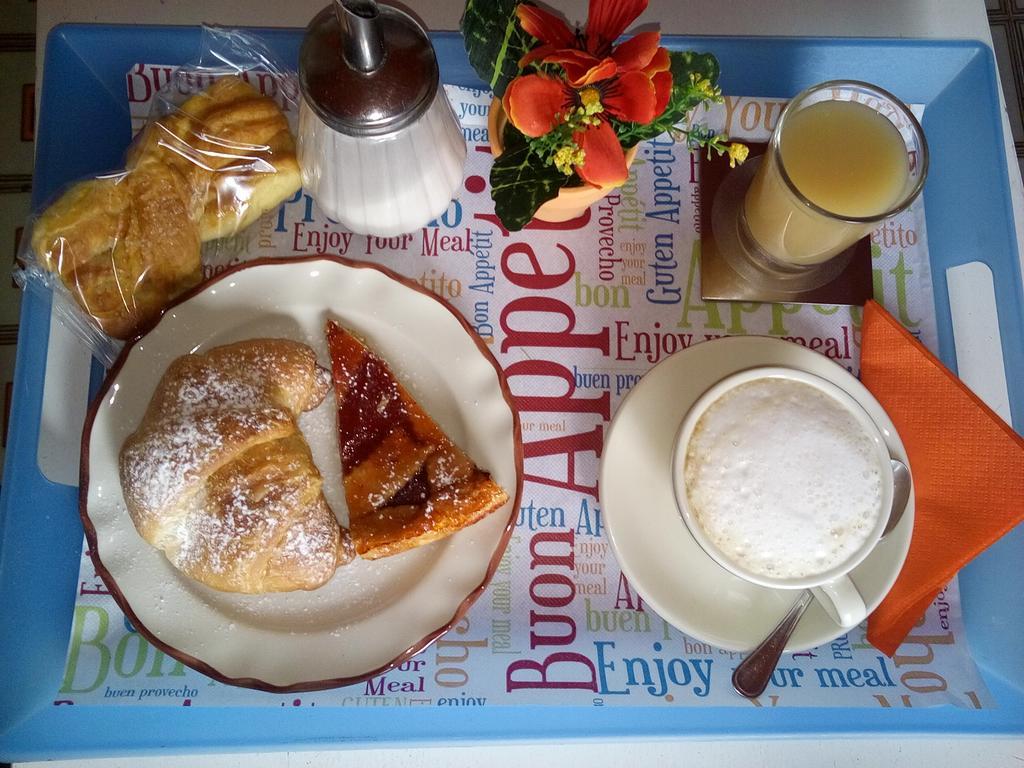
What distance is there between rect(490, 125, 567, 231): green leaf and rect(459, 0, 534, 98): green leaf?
9cm

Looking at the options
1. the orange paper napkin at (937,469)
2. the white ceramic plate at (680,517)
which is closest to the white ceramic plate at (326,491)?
the white ceramic plate at (680,517)

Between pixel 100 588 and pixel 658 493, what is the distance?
77cm

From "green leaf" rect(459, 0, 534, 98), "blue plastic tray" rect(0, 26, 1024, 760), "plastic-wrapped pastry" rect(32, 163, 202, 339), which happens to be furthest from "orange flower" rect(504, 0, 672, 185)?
"plastic-wrapped pastry" rect(32, 163, 202, 339)

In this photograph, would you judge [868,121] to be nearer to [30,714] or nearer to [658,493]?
[658,493]

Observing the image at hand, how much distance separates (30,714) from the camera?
1.00 metres

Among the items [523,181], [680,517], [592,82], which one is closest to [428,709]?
[680,517]

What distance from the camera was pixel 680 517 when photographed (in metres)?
0.96

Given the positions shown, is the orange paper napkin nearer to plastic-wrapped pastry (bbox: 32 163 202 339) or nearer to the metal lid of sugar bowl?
the metal lid of sugar bowl

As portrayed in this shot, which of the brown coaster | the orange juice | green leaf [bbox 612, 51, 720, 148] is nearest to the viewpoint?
green leaf [bbox 612, 51, 720, 148]

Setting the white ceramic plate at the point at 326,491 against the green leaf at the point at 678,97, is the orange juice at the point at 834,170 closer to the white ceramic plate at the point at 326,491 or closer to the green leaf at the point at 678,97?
the green leaf at the point at 678,97

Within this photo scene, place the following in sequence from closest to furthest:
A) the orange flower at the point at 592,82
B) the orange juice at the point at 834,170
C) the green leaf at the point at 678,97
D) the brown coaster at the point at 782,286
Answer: the orange flower at the point at 592,82 < the green leaf at the point at 678,97 < the orange juice at the point at 834,170 < the brown coaster at the point at 782,286

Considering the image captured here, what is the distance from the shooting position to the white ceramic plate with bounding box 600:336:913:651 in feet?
3.13

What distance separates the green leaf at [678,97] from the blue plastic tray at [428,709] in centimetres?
32

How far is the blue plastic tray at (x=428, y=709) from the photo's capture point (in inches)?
39.9
